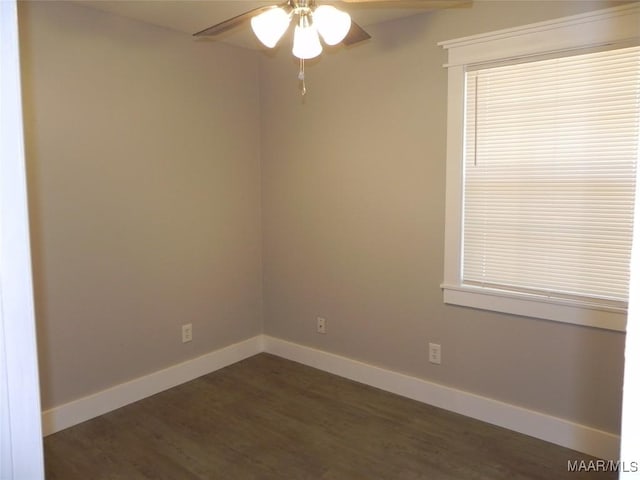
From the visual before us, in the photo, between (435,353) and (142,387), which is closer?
(435,353)

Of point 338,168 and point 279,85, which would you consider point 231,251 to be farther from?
point 279,85

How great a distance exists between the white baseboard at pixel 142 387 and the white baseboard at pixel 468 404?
1.11 feet

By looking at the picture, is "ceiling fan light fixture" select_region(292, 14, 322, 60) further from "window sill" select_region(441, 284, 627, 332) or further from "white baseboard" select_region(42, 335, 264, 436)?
"white baseboard" select_region(42, 335, 264, 436)

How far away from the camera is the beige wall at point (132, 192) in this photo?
8.84 feet

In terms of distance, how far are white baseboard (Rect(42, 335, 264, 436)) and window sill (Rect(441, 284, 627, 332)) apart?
1.79 metres

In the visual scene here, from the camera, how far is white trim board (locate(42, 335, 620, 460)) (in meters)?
2.59

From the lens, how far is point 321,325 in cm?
370

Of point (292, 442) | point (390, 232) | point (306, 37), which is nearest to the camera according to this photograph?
point (306, 37)

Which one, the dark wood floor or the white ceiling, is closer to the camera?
the dark wood floor

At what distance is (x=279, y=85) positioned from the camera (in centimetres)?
374

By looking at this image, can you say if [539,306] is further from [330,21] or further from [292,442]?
[330,21]

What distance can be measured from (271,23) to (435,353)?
2.24m

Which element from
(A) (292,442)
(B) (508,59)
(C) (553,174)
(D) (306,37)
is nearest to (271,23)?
(D) (306,37)

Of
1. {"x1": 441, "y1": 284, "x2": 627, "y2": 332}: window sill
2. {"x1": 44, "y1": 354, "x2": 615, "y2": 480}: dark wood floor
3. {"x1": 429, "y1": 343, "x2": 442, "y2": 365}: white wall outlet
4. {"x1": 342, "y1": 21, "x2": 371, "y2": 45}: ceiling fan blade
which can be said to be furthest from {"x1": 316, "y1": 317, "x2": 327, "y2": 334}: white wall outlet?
{"x1": 342, "y1": 21, "x2": 371, "y2": 45}: ceiling fan blade
